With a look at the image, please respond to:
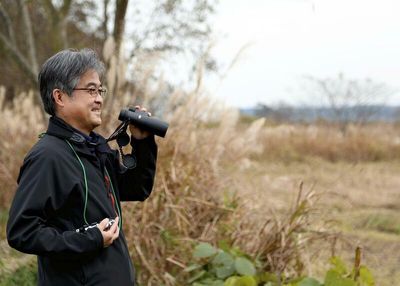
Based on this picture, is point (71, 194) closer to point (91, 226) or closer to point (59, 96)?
point (91, 226)

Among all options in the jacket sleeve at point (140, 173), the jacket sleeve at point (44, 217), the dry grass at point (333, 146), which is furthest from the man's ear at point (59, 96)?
the dry grass at point (333, 146)

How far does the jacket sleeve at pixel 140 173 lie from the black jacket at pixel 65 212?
12 cm

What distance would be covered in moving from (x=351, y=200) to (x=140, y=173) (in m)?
4.88

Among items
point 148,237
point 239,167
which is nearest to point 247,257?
point 148,237

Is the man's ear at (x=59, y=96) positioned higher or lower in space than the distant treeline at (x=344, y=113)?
higher

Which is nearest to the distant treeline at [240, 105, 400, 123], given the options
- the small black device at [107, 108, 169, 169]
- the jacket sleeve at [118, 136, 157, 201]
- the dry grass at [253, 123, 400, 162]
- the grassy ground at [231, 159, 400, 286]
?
the dry grass at [253, 123, 400, 162]

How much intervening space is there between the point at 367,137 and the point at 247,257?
8531 mm

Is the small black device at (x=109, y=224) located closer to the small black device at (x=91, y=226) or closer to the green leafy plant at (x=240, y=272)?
the small black device at (x=91, y=226)

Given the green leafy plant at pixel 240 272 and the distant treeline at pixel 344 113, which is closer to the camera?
the green leafy plant at pixel 240 272

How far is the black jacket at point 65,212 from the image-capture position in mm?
1555

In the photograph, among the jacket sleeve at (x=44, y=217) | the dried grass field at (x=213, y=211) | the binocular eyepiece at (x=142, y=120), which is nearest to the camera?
the jacket sleeve at (x=44, y=217)

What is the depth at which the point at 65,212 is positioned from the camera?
164 cm

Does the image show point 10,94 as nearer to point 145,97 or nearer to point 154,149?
point 145,97

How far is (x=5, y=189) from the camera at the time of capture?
4.49 m
